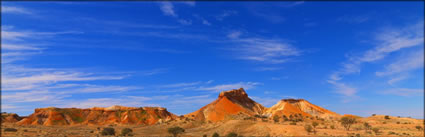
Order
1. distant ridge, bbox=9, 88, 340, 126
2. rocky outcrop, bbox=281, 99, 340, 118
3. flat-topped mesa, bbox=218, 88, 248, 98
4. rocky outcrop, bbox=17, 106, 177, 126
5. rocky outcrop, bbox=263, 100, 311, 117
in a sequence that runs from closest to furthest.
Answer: rocky outcrop, bbox=17, 106, 177, 126 → distant ridge, bbox=9, 88, 340, 126 → rocky outcrop, bbox=263, 100, 311, 117 → rocky outcrop, bbox=281, 99, 340, 118 → flat-topped mesa, bbox=218, 88, 248, 98

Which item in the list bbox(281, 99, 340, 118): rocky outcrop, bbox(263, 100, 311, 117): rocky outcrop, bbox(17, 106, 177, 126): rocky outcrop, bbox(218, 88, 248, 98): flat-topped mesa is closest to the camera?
bbox(17, 106, 177, 126): rocky outcrop

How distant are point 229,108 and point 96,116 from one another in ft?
192

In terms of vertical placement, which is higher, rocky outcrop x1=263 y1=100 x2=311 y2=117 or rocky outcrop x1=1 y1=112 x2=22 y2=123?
rocky outcrop x1=263 y1=100 x2=311 y2=117

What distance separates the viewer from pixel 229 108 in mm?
119812

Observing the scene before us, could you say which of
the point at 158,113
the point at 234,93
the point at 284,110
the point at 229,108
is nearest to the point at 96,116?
the point at 158,113

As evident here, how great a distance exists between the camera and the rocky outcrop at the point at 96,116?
109 m

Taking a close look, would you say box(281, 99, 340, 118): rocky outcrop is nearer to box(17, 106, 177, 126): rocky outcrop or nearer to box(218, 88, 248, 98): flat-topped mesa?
box(218, 88, 248, 98): flat-topped mesa

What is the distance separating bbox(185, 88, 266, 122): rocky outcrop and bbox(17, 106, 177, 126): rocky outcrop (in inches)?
728

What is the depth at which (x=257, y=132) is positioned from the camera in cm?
6100

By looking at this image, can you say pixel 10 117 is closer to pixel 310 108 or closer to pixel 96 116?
pixel 96 116

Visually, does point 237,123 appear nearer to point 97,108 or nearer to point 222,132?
point 222,132

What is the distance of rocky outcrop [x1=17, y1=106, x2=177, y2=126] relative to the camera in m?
109

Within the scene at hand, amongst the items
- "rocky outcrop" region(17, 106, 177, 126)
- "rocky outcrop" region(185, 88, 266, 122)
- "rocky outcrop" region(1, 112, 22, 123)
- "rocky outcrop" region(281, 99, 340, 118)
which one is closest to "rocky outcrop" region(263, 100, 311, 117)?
"rocky outcrop" region(281, 99, 340, 118)

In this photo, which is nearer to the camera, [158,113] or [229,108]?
[229,108]
